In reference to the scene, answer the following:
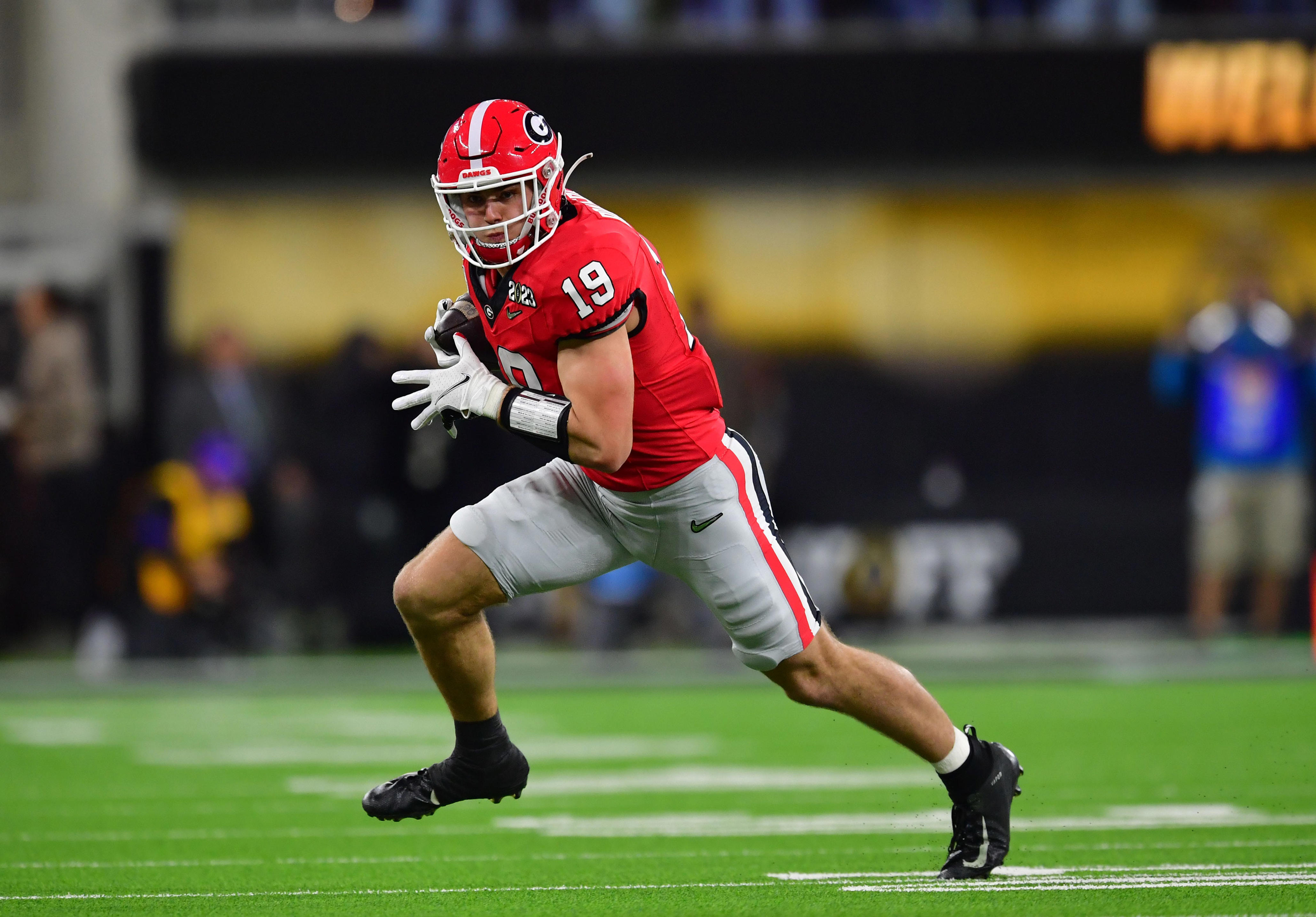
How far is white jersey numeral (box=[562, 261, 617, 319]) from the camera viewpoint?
4.45m

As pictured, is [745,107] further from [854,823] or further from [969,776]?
[969,776]

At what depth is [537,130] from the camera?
15.3ft

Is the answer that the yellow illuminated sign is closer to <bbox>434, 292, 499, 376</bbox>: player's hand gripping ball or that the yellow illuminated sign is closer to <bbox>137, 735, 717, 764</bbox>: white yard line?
<bbox>137, 735, 717, 764</bbox>: white yard line

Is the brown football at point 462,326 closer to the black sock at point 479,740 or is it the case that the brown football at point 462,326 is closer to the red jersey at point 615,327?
the red jersey at point 615,327

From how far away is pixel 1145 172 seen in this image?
13211 mm

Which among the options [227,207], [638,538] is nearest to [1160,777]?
[638,538]

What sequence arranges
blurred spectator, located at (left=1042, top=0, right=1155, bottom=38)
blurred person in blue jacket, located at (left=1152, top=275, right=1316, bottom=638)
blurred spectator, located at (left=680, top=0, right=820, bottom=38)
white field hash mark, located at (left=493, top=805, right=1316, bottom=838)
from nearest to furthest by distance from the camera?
white field hash mark, located at (left=493, top=805, right=1316, bottom=838) → blurred person in blue jacket, located at (left=1152, top=275, right=1316, bottom=638) → blurred spectator, located at (left=1042, top=0, right=1155, bottom=38) → blurred spectator, located at (left=680, top=0, right=820, bottom=38)

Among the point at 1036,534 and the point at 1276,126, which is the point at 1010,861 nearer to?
the point at 1036,534

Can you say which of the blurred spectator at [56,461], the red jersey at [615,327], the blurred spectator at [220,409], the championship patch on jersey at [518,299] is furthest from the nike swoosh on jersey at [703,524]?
the blurred spectator at [56,461]

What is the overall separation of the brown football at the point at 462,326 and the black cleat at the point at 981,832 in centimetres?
149

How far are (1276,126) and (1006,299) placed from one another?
2.15 meters

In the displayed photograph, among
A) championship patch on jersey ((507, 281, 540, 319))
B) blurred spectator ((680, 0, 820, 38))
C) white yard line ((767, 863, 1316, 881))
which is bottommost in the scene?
white yard line ((767, 863, 1316, 881))

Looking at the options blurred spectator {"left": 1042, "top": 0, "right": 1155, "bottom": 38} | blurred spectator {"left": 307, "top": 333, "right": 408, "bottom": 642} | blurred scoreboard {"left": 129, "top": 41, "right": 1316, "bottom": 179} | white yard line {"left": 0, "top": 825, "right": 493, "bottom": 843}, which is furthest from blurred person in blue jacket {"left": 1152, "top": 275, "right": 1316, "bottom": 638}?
white yard line {"left": 0, "top": 825, "right": 493, "bottom": 843}

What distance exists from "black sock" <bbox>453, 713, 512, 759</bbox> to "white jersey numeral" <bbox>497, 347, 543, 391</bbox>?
2.61 ft
